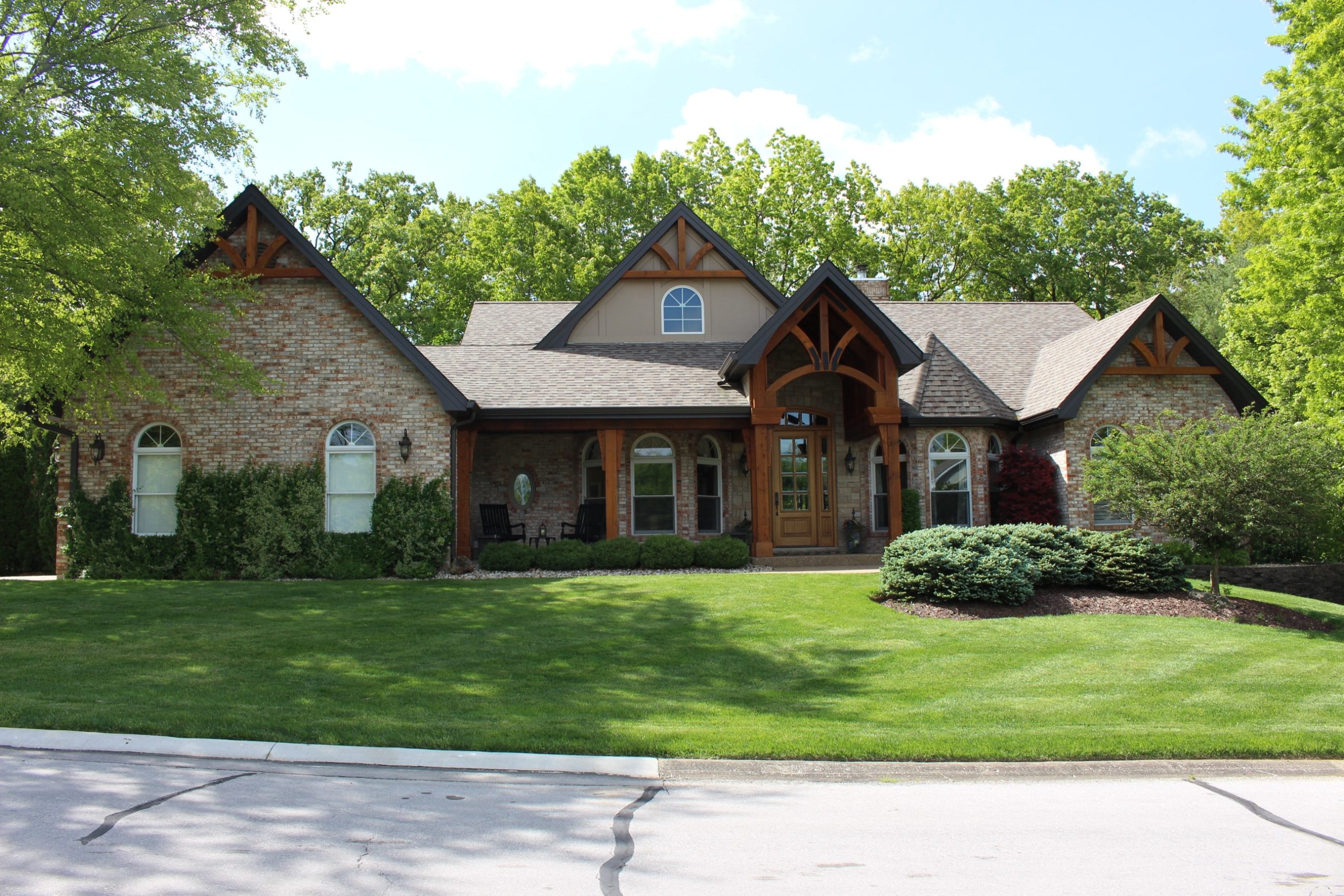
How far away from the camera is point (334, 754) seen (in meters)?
6.69

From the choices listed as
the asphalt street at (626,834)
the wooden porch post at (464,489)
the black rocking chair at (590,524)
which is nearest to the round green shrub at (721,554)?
the black rocking chair at (590,524)

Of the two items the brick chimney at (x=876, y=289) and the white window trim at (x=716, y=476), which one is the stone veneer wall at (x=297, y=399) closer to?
the white window trim at (x=716, y=476)

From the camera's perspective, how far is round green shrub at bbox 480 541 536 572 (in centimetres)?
1652

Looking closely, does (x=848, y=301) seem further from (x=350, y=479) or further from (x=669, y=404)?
(x=350, y=479)

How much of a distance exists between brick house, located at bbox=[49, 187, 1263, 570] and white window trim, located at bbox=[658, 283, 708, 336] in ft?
0.14

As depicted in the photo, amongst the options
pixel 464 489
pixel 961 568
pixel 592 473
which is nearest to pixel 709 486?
pixel 592 473

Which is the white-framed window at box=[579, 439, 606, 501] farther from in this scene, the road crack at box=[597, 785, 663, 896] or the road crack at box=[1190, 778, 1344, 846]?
the road crack at box=[1190, 778, 1344, 846]

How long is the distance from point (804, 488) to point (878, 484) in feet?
5.08

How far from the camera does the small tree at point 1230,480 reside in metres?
13.2

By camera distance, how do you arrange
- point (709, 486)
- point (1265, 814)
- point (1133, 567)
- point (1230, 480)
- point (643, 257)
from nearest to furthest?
1. point (1265, 814)
2. point (1230, 480)
3. point (1133, 567)
4. point (709, 486)
5. point (643, 257)

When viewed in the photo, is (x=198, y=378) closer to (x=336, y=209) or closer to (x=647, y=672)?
(x=647, y=672)

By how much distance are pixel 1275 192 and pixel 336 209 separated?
112ft

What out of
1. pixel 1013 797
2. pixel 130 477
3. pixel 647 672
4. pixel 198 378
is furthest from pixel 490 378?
pixel 1013 797

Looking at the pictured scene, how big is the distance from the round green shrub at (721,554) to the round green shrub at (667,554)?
0.16m
